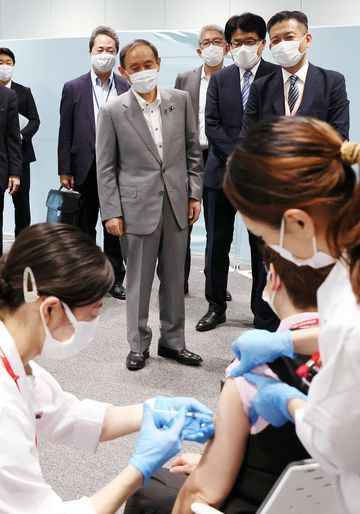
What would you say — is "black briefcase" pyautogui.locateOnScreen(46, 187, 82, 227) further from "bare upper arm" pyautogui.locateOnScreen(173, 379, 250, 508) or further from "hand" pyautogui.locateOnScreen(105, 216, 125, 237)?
"bare upper arm" pyautogui.locateOnScreen(173, 379, 250, 508)

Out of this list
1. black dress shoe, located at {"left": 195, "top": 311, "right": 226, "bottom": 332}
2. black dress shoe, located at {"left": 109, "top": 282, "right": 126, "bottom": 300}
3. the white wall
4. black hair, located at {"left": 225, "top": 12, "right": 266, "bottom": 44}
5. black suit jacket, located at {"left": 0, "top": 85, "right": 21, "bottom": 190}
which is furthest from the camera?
the white wall

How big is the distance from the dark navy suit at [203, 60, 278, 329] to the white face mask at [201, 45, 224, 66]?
1.52ft

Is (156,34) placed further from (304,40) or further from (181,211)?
(181,211)

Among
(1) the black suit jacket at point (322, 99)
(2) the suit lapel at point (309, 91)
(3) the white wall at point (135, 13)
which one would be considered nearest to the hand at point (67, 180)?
(1) the black suit jacket at point (322, 99)

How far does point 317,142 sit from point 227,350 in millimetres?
2345

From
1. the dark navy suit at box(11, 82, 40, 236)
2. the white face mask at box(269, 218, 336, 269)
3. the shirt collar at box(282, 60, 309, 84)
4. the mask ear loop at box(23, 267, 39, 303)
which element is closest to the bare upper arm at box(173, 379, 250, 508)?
the white face mask at box(269, 218, 336, 269)

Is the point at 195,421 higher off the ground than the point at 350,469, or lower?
lower

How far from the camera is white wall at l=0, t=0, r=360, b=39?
5145 millimetres

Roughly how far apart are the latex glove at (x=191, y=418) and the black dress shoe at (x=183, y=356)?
1.53 m

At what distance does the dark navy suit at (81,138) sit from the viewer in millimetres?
3928

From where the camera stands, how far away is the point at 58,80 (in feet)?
17.5

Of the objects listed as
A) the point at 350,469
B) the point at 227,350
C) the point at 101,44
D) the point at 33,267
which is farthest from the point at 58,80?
the point at 350,469

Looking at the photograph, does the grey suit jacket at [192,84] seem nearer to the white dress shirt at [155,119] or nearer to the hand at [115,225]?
the white dress shirt at [155,119]

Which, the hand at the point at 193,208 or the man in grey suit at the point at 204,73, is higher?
the man in grey suit at the point at 204,73
